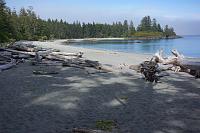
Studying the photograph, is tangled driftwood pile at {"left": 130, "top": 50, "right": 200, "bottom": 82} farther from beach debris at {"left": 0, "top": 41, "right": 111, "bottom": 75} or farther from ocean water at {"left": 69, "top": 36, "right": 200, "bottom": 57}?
ocean water at {"left": 69, "top": 36, "right": 200, "bottom": 57}

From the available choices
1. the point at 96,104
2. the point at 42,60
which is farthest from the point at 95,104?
the point at 42,60

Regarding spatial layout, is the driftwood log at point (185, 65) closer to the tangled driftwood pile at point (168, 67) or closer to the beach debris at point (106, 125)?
the tangled driftwood pile at point (168, 67)

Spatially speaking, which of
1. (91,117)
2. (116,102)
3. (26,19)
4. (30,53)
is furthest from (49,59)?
(26,19)

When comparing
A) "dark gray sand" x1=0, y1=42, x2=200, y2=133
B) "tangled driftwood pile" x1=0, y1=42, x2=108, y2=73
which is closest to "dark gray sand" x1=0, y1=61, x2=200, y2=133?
"dark gray sand" x1=0, y1=42, x2=200, y2=133

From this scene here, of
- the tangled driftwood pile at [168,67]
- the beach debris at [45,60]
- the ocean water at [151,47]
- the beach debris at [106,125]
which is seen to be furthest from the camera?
A: the ocean water at [151,47]

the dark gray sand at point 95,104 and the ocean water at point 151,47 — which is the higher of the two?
the dark gray sand at point 95,104

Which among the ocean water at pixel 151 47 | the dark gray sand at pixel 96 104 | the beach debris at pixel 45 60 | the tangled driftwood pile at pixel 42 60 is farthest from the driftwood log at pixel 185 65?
the ocean water at pixel 151 47

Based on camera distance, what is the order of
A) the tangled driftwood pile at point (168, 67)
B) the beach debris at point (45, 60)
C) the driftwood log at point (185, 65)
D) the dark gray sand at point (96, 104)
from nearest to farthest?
the dark gray sand at point (96, 104)
the tangled driftwood pile at point (168, 67)
the driftwood log at point (185, 65)
the beach debris at point (45, 60)

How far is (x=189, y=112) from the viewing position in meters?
9.44

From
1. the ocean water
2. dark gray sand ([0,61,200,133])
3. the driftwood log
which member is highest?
the driftwood log

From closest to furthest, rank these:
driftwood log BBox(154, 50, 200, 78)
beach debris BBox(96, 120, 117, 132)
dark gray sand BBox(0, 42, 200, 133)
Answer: beach debris BBox(96, 120, 117, 132), dark gray sand BBox(0, 42, 200, 133), driftwood log BBox(154, 50, 200, 78)

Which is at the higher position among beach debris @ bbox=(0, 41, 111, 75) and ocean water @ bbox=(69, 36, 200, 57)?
beach debris @ bbox=(0, 41, 111, 75)

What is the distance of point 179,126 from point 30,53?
19.8 m

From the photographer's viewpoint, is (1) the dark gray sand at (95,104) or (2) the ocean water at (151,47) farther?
(2) the ocean water at (151,47)
